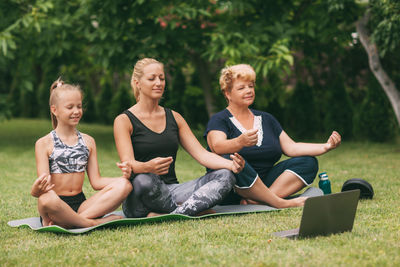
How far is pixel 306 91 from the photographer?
1223 centimetres

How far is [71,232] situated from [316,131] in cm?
943

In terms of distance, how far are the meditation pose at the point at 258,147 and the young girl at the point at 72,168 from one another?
1.02 m

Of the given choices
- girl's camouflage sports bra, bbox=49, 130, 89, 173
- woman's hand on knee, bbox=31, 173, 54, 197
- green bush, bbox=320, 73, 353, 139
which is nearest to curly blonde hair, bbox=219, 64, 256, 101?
girl's camouflage sports bra, bbox=49, 130, 89, 173

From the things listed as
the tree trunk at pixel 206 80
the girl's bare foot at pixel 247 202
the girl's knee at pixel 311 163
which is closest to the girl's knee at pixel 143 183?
the girl's bare foot at pixel 247 202

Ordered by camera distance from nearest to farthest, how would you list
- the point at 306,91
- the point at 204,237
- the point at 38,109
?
1. the point at 204,237
2. the point at 306,91
3. the point at 38,109

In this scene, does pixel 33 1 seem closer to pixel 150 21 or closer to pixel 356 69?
pixel 150 21

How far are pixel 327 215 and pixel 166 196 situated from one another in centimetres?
135

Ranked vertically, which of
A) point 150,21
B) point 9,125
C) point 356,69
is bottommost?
point 9,125

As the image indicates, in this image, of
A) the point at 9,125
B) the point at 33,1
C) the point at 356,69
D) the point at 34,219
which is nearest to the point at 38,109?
the point at 9,125

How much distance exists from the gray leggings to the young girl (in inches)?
5.1

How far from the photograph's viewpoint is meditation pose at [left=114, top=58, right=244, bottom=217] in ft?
13.3

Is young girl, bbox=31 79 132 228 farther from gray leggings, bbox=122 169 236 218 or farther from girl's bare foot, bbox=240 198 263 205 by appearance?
girl's bare foot, bbox=240 198 263 205

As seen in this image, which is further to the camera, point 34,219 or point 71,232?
point 34,219

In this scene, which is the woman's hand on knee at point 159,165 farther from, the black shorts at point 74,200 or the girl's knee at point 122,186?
the black shorts at point 74,200
